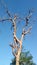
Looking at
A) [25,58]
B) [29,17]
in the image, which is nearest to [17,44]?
[29,17]

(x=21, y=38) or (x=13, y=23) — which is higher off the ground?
(x=13, y=23)

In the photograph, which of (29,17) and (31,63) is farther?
(31,63)

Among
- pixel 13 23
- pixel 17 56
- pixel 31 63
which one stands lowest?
pixel 17 56

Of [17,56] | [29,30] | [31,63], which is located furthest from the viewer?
[31,63]

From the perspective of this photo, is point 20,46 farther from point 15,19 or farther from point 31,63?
point 31,63

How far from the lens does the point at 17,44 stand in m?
20.0

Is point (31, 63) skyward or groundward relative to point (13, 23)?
skyward

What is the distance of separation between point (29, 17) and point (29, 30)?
1.26 metres

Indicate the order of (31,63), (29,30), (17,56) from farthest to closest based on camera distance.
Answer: (31,63), (29,30), (17,56)

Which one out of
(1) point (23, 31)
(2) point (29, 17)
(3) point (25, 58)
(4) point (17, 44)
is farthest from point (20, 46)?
(3) point (25, 58)

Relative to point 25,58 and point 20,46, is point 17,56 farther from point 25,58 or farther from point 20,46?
point 25,58

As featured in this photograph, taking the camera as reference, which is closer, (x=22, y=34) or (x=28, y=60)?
(x=22, y=34)

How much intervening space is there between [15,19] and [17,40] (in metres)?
2.13

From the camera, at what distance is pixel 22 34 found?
20875 mm
